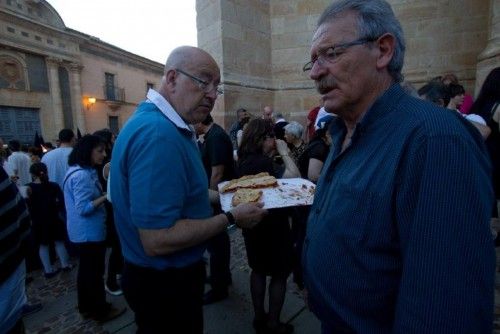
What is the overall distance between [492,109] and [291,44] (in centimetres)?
467

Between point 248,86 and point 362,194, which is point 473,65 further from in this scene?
point 362,194

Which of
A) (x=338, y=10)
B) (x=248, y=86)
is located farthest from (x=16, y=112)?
(x=338, y=10)

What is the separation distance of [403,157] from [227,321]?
2552mm

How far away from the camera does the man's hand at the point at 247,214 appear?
1.78 meters

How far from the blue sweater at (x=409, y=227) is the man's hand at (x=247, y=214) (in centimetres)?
73

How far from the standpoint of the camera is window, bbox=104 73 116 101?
2215 cm

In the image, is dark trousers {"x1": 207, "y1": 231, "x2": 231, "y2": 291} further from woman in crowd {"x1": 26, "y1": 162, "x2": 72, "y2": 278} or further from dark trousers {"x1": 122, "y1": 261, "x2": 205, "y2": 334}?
woman in crowd {"x1": 26, "y1": 162, "x2": 72, "y2": 278}

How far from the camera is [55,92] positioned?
18266 mm

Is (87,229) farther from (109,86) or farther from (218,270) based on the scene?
(109,86)

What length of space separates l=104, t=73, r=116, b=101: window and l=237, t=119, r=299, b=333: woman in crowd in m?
22.8

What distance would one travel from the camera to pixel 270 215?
7.88 ft

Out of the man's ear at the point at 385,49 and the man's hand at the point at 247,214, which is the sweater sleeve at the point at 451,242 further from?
the man's hand at the point at 247,214

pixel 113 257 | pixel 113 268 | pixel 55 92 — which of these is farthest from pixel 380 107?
pixel 55 92

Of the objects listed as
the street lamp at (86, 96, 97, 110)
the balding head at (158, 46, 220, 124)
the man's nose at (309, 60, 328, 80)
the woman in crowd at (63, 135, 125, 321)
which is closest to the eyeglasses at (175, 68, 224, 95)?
the balding head at (158, 46, 220, 124)
